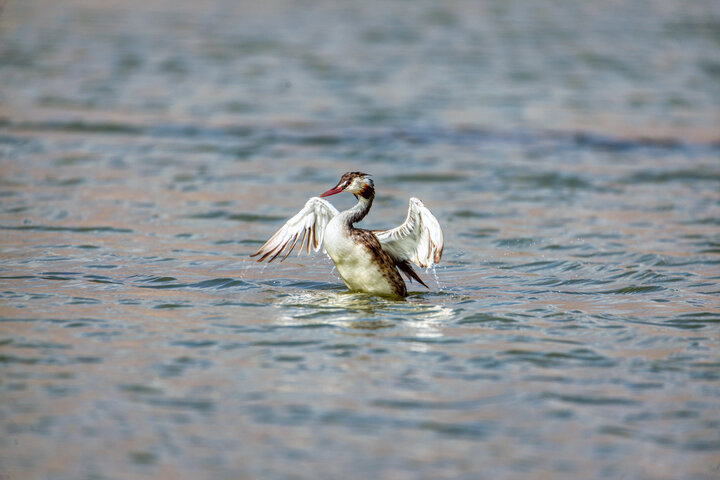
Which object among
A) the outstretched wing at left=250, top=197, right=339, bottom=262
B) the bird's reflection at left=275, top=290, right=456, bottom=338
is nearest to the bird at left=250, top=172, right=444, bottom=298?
the outstretched wing at left=250, top=197, right=339, bottom=262

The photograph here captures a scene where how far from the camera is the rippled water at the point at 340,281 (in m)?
5.42

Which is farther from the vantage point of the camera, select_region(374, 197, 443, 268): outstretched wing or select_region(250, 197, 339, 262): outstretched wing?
select_region(250, 197, 339, 262): outstretched wing

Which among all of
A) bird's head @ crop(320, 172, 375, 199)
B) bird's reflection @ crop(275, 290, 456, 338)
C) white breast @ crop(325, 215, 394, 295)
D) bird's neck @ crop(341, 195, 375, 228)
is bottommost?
bird's reflection @ crop(275, 290, 456, 338)

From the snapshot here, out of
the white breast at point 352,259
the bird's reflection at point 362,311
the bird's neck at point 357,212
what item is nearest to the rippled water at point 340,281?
the bird's reflection at point 362,311

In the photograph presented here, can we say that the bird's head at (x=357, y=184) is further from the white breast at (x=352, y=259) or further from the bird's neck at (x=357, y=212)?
the white breast at (x=352, y=259)

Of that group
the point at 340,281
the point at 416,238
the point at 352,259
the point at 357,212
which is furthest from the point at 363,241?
the point at 340,281

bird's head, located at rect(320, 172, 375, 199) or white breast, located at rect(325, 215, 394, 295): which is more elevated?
bird's head, located at rect(320, 172, 375, 199)

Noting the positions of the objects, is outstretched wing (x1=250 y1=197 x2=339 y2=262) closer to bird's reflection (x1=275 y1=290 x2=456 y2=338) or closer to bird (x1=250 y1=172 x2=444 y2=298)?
bird (x1=250 y1=172 x2=444 y2=298)

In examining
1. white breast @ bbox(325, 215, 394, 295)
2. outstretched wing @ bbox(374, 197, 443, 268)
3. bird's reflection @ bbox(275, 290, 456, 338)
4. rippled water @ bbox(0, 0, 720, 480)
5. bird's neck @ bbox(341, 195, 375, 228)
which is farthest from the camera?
bird's neck @ bbox(341, 195, 375, 228)

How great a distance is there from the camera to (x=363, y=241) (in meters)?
8.24

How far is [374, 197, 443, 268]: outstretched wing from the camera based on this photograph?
7.90 meters

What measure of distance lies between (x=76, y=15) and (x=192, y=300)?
23212mm

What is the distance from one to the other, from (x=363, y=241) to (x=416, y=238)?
464mm

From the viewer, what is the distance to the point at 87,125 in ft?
53.5
